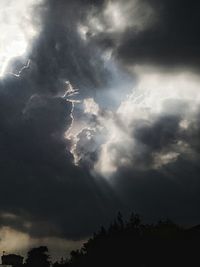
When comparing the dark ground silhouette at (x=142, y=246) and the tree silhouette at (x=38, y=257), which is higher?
the tree silhouette at (x=38, y=257)

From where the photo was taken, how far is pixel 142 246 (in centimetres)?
6250

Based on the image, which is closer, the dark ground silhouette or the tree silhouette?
the dark ground silhouette

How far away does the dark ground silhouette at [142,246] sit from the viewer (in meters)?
52.7

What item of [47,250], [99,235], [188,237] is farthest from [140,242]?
[47,250]

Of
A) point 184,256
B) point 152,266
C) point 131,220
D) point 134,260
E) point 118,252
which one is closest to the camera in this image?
point 184,256

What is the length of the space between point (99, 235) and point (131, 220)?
9358mm

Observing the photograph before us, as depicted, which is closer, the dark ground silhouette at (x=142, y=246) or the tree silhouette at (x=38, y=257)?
the dark ground silhouette at (x=142, y=246)

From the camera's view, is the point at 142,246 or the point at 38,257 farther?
the point at 38,257

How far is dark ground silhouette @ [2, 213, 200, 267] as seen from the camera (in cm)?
5269

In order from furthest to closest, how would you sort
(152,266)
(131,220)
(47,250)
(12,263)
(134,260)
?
(12,263) < (47,250) < (131,220) < (134,260) < (152,266)

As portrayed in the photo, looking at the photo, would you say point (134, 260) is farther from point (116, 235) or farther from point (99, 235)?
point (99, 235)

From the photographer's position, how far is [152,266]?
56.7m

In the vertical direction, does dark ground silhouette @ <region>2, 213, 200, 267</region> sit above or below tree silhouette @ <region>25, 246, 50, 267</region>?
below

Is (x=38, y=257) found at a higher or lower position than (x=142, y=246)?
higher
